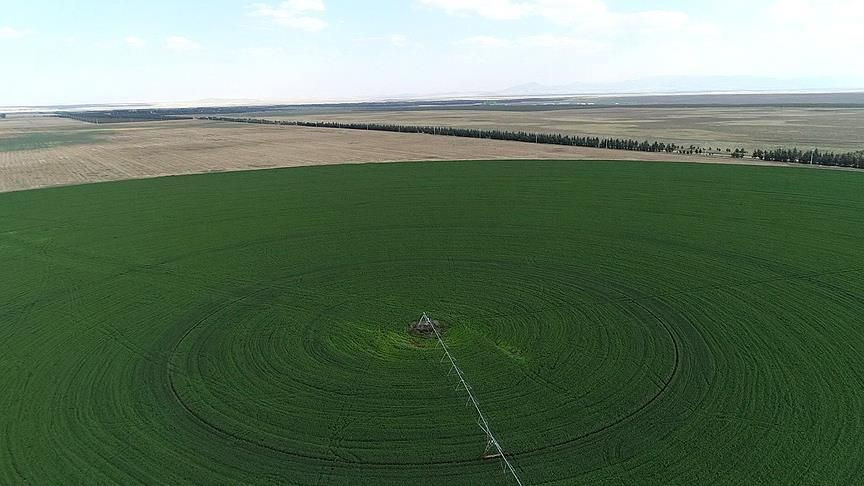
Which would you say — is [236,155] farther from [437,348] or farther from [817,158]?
[817,158]

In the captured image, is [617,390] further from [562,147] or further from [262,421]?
[562,147]

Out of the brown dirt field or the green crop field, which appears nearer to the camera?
the green crop field

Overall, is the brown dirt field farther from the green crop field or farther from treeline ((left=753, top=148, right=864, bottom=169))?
the green crop field

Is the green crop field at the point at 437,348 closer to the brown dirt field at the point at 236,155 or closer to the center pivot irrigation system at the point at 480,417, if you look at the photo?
the center pivot irrigation system at the point at 480,417

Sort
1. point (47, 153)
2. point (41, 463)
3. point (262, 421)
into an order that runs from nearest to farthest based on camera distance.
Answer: point (41, 463) → point (262, 421) → point (47, 153)

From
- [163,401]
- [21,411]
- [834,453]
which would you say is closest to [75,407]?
[21,411]

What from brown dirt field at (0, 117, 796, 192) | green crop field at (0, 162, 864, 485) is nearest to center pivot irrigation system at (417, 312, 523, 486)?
green crop field at (0, 162, 864, 485)

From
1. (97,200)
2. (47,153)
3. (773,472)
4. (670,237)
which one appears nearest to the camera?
(773,472)
